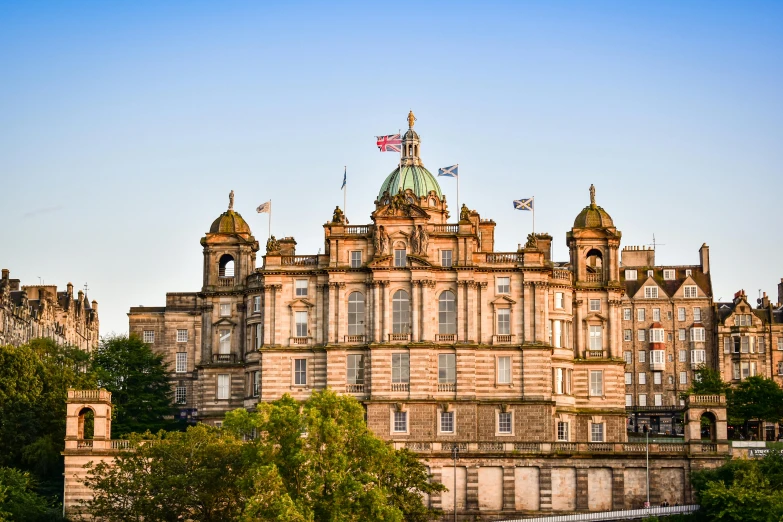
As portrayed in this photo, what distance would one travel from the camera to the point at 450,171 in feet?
398

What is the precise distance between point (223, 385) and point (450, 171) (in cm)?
2462

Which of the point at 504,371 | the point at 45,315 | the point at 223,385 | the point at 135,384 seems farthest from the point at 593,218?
the point at 45,315

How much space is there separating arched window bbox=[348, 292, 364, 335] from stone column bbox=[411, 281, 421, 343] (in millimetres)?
3913

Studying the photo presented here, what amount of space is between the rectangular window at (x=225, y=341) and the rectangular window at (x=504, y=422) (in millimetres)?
23693

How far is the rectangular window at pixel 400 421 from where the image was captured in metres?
114

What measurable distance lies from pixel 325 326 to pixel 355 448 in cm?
2287

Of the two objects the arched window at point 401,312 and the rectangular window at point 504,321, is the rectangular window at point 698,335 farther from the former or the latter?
the arched window at point 401,312

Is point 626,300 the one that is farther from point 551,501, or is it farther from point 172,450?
point 172,450

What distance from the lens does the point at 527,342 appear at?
379 feet

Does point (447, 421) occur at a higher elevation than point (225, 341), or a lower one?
lower

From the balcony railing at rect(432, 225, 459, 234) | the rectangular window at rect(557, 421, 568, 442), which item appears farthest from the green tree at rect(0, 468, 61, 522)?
the rectangular window at rect(557, 421, 568, 442)

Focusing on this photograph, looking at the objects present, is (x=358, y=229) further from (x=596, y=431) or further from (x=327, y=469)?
(x=327, y=469)


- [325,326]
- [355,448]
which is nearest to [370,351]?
[325,326]

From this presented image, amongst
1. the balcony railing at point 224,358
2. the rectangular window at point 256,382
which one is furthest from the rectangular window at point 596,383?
the balcony railing at point 224,358
